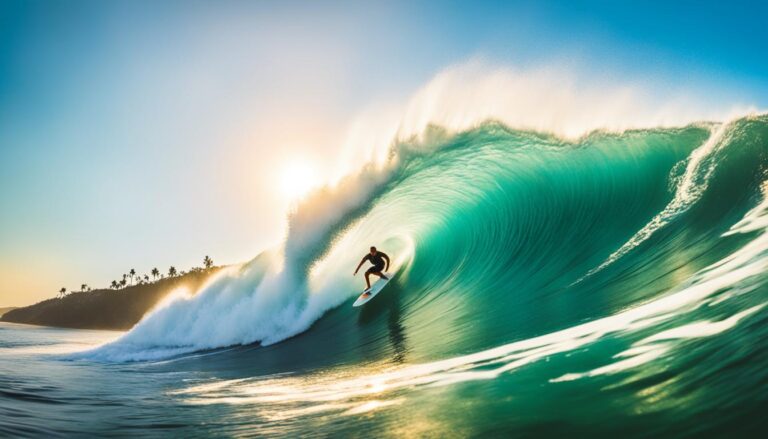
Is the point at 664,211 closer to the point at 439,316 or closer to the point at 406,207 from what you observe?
the point at 439,316

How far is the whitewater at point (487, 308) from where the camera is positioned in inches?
101

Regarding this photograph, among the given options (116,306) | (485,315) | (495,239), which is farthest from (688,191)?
(116,306)

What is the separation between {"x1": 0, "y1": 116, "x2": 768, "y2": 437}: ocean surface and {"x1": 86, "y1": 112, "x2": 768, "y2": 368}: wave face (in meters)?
0.05

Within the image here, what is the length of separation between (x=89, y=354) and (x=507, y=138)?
38.8ft

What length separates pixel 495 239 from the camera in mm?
9531

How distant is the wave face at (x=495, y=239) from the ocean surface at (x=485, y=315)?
5cm

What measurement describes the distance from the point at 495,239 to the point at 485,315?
3.65 m

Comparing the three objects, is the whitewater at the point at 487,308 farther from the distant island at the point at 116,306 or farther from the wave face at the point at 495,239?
the distant island at the point at 116,306

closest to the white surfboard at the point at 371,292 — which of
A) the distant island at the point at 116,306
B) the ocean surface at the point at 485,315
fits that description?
the ocean surface at the point at 485,315

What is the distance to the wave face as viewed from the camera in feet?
18.0

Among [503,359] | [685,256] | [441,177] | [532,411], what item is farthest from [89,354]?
[685,256]

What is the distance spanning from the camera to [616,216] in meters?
7.62

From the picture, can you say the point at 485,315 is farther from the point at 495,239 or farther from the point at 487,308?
the point at 495,239

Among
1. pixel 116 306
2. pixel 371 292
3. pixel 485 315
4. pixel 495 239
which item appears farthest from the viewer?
pixel 116 306
